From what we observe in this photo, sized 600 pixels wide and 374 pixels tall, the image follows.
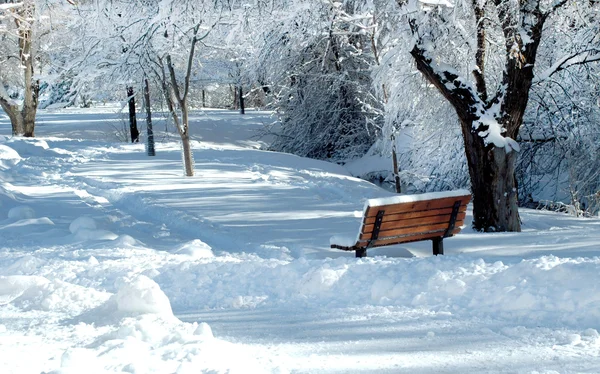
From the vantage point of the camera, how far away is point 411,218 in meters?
8.57

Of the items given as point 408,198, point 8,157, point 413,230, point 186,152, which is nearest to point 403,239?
point 413,230

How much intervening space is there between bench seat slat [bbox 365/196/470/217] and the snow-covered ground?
0.56 metres

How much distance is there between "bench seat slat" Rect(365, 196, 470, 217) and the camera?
8094 millimetres

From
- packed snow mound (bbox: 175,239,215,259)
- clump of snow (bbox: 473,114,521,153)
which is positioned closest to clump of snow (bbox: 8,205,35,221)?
packed snow mound (bbox: 175,239,215,259)

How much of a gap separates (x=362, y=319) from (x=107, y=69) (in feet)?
53.5

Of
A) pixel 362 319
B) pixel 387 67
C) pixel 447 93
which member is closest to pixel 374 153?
pixel 387 67

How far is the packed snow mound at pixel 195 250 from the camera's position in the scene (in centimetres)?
906

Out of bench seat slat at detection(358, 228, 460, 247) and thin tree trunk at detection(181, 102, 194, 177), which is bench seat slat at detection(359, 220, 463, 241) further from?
thin tree trunk at detection(181, 102, 194, 177)

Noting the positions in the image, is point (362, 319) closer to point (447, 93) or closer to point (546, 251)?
point (546, 251)

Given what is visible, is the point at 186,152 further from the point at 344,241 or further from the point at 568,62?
the point at 344,241

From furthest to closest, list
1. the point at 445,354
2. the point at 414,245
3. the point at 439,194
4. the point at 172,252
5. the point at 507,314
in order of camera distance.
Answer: the point at 414,245
the point at 172,252
the point at 439,194
the point at 507,314
the point at 445,354

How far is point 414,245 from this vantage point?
9.84m

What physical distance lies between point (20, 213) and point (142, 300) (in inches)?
276

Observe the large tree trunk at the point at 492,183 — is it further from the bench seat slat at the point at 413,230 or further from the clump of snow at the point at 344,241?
the clump of snow at the point at 344,241
